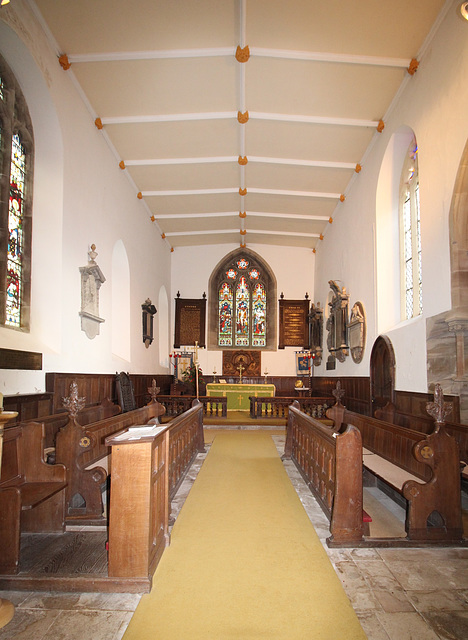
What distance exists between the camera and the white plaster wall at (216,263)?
13.8 metres

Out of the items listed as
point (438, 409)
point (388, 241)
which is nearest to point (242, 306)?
point (388, 241)

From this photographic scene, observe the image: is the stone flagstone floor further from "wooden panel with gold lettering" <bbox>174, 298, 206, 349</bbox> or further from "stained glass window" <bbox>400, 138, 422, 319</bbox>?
"wooden panel with gold lettering" <bbox>174, 298, 206, 349</bbox>

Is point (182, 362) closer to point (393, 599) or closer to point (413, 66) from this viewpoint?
point (413, 66)

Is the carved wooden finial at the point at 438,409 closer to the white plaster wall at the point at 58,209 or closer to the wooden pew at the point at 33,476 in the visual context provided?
the wooden pew at the point at 33,476

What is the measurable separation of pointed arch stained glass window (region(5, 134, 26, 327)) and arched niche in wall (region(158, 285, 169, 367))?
7074 millimetres

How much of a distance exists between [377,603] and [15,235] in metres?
5.46

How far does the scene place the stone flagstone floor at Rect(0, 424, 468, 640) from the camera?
1.98m

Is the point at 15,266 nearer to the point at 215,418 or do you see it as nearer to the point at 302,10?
the point at 302,10

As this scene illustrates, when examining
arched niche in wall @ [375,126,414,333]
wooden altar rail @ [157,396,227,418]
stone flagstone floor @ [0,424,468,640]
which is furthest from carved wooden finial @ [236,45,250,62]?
wooden altar rail @ [157,396,227,418]

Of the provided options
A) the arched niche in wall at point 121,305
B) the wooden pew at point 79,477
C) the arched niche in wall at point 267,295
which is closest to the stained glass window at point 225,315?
the arched niche in wall at point 267,295

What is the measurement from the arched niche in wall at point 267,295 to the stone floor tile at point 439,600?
11.4 metres

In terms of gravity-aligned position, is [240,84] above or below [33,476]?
above

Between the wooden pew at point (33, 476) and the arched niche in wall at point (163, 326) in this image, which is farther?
the arched niche in wall at point (163, 326)

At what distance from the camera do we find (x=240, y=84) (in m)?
6.81
